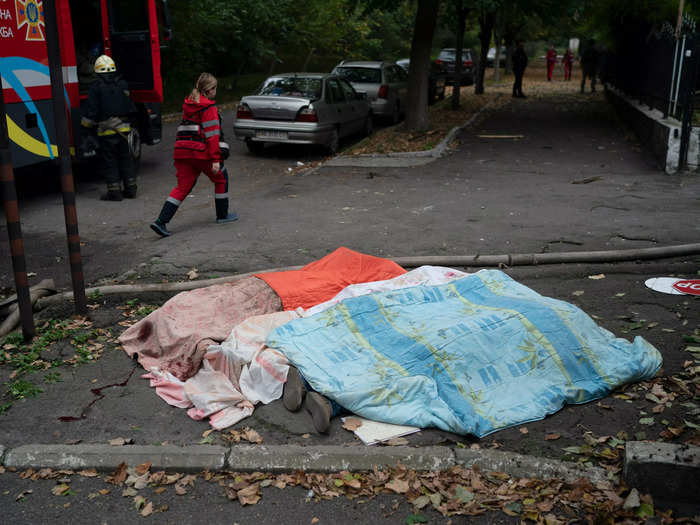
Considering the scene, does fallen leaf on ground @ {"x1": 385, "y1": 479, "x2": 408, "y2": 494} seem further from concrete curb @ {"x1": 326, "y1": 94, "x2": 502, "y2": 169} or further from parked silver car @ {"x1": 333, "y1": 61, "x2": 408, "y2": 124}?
parked silver car @ {"x1": 333, "y1": 61, "x2": 408, "y2": 124}

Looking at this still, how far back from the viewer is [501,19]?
113ft

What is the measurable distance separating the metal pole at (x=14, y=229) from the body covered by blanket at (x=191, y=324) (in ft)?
2.58

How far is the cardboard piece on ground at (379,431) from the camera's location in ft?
13.0

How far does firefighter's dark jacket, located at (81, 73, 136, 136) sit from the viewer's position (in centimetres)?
1040

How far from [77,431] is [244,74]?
119 ft

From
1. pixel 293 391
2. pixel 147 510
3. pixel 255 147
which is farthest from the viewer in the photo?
pixel 255 147

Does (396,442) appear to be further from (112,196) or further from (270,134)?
(270,134)

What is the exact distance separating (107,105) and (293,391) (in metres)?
7.67

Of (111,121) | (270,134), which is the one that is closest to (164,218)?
(111,121)

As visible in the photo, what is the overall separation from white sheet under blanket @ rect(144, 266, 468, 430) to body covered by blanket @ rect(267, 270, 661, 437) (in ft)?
0.50

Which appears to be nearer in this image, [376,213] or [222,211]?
[222,211]

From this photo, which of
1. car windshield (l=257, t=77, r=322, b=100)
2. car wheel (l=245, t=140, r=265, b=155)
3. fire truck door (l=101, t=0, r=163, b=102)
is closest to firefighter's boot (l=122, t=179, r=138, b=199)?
fire truck door (l=101, t=0, r=163, b=102)

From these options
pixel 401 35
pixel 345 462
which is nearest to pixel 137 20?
pixel 345 462

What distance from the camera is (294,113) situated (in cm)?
1430
